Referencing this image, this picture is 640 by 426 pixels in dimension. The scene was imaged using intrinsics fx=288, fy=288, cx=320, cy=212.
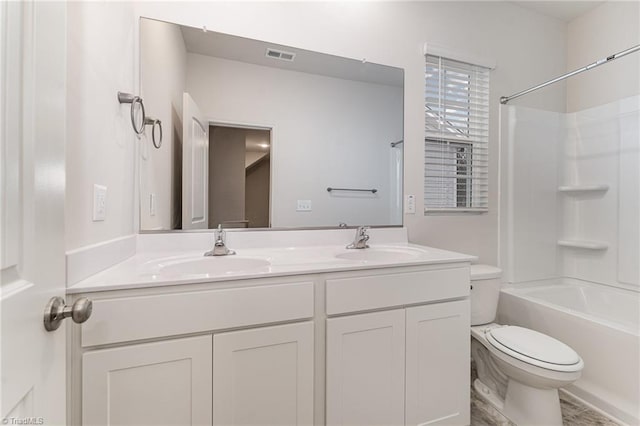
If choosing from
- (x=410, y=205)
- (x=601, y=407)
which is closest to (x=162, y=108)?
(x=410, y=205)

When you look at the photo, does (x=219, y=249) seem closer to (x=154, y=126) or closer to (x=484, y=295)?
(x=154, y=126)

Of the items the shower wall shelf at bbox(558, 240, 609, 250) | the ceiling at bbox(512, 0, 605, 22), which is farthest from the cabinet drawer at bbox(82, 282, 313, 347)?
the ceiling at bbox(512, 0, 605, 22)

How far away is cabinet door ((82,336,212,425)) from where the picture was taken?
84 centimetres

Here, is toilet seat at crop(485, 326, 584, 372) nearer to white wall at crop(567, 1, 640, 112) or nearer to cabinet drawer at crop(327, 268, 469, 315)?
cabinet drawer at crop(327, 268, 469, 315)

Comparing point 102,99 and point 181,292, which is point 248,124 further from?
point 181,292

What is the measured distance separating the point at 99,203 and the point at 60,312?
61 cm

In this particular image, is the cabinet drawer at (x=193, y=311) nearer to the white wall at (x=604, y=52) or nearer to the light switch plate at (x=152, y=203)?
the light switch plate at (x=152, y=203)

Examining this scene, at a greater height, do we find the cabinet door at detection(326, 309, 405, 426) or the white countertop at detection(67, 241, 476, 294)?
the white countertop at detection(67, 241, 476, 294)

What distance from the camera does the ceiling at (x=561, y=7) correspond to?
219 centimetres

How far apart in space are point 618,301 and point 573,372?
51.4 inches

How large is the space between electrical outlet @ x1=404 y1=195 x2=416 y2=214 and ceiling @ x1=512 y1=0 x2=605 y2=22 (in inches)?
68.1

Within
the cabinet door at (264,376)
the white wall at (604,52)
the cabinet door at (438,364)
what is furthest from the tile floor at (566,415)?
the white wall at (604,52)

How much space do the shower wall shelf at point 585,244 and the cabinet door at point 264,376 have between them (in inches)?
93.4

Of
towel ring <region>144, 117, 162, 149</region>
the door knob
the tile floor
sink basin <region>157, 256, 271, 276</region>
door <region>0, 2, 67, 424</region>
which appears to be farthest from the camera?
the tile floor
